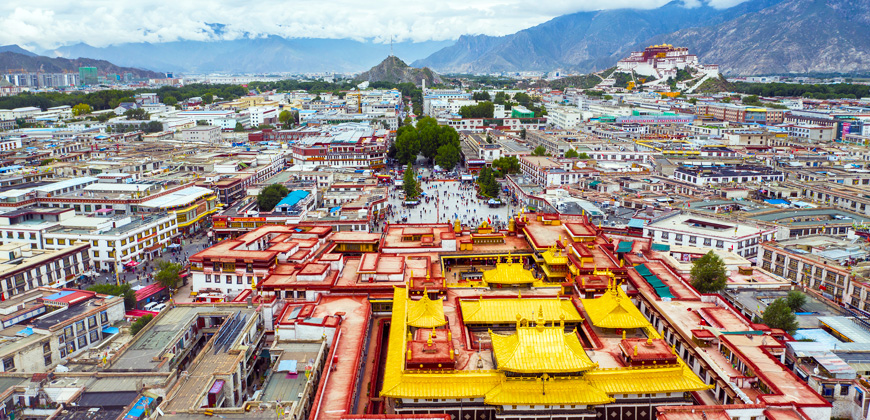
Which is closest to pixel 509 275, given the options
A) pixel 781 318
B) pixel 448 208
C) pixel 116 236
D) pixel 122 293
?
pixel 781 318

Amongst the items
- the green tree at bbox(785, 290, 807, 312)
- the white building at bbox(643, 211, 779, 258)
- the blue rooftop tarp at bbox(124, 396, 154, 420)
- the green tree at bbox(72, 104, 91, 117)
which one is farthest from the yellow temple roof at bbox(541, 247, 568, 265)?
the green tree at bbox(72, 104, 91, 117)

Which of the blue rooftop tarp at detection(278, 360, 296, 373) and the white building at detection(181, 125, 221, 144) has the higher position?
the white building at detection(181, 125, 221, 144)

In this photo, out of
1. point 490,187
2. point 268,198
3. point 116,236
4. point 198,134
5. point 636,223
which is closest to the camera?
point 116,236

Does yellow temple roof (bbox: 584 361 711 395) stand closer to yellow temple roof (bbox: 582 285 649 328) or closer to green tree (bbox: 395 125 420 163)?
yellow temple roof (bbox: 582 285 649 328)

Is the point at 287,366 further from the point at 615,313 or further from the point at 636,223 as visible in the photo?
the point at 636,223

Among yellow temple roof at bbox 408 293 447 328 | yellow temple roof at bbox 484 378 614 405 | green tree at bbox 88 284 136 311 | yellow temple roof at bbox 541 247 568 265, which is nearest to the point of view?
yellow temple roof at bbox 484 378 614 405

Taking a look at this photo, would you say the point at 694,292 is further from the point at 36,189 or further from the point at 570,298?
the point at 36,189

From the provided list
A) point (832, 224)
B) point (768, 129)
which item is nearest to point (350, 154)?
point (832, 224)
